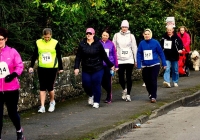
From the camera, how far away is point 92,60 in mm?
13305

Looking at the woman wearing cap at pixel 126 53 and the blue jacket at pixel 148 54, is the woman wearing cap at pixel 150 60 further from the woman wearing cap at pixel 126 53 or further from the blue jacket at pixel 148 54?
the woman wearing cap at pixel 126 53

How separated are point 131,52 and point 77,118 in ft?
11.3

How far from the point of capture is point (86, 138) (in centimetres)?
948

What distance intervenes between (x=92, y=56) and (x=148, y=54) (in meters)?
1.89

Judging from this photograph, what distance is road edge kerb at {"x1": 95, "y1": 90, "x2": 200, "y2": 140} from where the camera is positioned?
10.2 meters

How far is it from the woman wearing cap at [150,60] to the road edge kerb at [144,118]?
0.64 metres

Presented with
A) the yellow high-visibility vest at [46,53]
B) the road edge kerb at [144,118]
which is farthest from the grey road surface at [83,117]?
the yellow high-visibility vest at [46,53]

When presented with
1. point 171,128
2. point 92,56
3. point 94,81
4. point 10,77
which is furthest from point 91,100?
point 10,77

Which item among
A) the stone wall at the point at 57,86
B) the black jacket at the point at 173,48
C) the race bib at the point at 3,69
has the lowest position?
the stone wall at the point at 57,86

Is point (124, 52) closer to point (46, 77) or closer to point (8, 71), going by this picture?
point (46, 77)

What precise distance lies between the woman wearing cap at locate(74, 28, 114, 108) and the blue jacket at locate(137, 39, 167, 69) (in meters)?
1.44

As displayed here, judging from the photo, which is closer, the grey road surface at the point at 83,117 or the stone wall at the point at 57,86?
the grey road surface at the point at 83,117

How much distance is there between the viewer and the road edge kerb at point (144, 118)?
10.2 m

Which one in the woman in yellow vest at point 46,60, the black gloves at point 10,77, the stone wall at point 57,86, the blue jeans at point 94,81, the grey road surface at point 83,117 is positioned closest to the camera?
the black gloves at point 10,77
